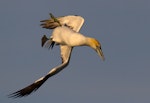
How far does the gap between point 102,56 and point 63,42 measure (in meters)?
3.17

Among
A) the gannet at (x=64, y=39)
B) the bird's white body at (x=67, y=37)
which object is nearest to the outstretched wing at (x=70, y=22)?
the gannet at (x=64, y=39)

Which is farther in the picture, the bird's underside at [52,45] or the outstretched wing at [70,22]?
the outstretched wing at [70,22]

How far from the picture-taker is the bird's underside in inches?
1716

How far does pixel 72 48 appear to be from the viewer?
165ft

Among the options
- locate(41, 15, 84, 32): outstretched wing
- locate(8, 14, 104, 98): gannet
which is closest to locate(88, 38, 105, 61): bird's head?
locate(8, 14, 104, 98): gannet

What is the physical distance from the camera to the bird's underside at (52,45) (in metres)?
43.6

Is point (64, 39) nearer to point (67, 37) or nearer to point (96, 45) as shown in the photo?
point (67, 37)

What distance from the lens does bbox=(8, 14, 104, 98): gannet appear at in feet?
145

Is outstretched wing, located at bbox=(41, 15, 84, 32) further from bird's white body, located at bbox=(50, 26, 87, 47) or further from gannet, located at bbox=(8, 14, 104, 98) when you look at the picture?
bird's white body, located at bbox=(50, 26, 87, 47)

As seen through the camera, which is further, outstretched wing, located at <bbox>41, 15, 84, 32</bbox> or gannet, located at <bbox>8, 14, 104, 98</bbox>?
outstretched wing, located at <bbox>41, 15, 84, 32</bbox>

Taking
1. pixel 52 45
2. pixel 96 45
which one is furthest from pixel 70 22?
pixel 96 45

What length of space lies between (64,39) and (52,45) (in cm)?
412

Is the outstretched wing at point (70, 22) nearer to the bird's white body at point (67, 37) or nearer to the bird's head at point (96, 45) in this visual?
the bird's white body at point (67, 37)

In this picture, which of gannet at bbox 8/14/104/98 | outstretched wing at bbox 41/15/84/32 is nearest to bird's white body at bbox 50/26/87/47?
gannet at bbox 8/14/104/98
